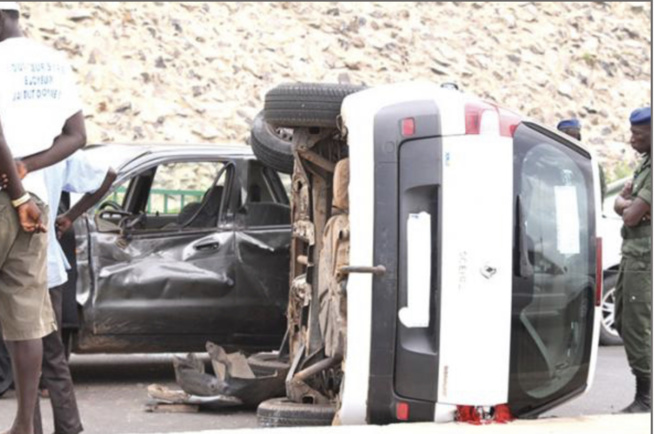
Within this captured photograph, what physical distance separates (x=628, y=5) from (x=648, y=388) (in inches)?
919

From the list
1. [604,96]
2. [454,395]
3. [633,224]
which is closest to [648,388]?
[633,224]

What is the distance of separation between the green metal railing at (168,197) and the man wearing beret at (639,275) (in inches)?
137

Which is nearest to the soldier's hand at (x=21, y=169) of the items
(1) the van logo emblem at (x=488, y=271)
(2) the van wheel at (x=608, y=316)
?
(1) the van logo emblem at (x=488, y=271)

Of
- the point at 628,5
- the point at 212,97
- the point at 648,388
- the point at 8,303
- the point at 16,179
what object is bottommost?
the point at 648,388

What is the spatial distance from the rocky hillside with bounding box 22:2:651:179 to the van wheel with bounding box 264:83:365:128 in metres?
14.4

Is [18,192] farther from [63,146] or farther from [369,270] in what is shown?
[369,270]

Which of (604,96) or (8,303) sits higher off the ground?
(604,96)

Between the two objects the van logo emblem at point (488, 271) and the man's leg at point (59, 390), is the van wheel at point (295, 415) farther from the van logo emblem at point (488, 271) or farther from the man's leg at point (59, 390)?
the van logo emblem at point (488, 271)

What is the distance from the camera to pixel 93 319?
9039 mm

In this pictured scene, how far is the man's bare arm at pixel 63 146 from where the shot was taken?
5.92 metres

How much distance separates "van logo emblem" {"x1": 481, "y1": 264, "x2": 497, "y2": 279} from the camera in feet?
21.8

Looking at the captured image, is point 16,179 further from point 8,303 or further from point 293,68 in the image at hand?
point 293,68

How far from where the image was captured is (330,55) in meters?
25.2

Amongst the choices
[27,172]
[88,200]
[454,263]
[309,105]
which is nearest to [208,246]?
[88,200]
